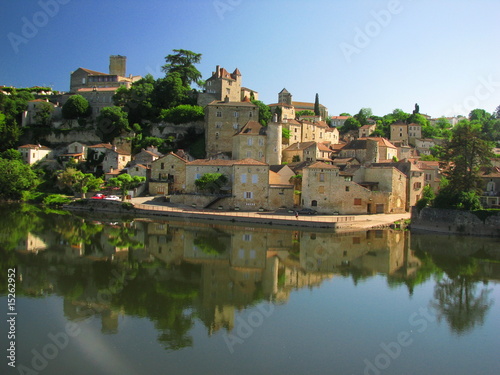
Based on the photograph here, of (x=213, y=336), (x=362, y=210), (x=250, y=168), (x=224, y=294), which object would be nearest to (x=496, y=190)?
(x=362, y=210)

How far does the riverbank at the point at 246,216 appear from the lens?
31859 mm

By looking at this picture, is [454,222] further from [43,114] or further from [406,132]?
[43,114]

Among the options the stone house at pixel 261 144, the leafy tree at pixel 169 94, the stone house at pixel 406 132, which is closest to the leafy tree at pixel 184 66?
the leafy tree at pixel 169 94

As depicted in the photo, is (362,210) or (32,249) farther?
(362,210)

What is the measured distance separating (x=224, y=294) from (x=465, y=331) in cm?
844

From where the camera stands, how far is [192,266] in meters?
20.6

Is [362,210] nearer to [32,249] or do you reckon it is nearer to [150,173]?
[150,173]

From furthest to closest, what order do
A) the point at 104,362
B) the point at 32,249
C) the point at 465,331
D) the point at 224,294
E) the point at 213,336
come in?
1. the point at 32,249
2. the point at 224,294
3. the point at 465,331
4. the point at 213,336
5. the point at 104,362

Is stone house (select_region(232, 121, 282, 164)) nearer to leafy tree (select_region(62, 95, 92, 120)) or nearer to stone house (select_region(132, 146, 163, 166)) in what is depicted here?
stone house (select_region(132, 146, 163, 166))

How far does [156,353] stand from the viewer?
36.7ft

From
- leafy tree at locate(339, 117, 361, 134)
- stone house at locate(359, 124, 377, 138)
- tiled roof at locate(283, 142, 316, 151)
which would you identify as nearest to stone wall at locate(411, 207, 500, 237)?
tiled roof at locate(283, 142, 316, 151)

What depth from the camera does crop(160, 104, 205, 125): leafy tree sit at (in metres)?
51.3

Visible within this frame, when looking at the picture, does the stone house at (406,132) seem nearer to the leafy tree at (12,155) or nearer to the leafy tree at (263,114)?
the leafy tree at (263,114)

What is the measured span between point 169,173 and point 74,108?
2138 centimetres
